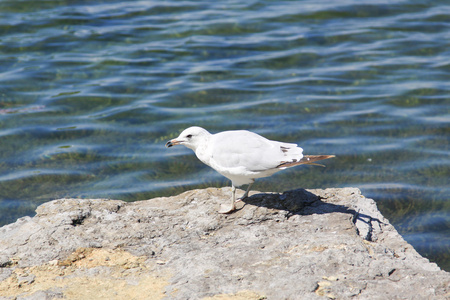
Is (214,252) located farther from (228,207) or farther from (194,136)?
(194,136)

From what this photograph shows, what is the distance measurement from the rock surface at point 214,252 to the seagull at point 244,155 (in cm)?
32

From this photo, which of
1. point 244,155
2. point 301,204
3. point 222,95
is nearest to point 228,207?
point 244,155

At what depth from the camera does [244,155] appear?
Result: 4.41 meters

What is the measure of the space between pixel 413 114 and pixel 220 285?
6.71 m

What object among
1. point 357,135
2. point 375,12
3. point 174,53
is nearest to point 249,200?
point 357,135

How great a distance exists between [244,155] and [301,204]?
27.1 inches

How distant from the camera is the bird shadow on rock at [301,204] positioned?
14.5 ft

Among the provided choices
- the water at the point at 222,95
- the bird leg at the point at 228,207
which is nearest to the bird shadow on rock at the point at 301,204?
the bird leg at the point at 228,207

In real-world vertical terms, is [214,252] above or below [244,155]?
below

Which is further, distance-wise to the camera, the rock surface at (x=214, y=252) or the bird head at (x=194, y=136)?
the bird head at (x=194, y=136)

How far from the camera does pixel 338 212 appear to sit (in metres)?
4.38

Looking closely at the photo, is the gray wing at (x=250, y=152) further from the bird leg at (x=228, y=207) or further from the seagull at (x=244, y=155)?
the bird leg at (x=228, y=207)

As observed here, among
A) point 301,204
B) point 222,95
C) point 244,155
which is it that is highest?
point 244,155

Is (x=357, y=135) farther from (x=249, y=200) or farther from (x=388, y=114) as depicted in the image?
(x=249, y=200)
